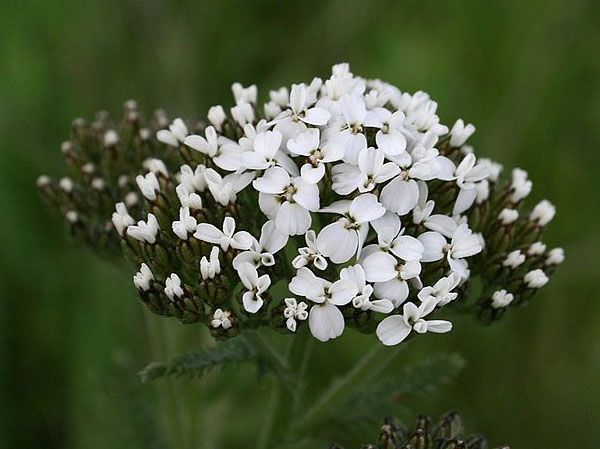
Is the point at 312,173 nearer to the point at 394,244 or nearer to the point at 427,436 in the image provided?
the point at 394,244

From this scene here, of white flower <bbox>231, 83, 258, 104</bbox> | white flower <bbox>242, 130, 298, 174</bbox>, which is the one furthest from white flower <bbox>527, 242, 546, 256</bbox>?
white flower <bbox>231, 83, 258, 104</bbox>

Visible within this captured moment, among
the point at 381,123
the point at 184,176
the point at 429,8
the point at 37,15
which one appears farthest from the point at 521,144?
the point at 37,15

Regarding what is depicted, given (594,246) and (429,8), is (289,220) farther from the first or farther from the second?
(429,8)

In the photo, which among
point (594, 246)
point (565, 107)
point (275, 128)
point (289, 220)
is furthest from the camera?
point (565, 107)

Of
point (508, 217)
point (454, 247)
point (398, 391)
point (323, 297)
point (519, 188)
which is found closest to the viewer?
point (323, 297)

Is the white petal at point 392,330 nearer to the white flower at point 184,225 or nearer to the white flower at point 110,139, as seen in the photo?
the white flower at point 184,225

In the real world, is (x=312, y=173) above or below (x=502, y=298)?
above

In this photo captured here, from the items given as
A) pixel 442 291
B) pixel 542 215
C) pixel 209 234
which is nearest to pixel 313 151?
pixel 209 234
